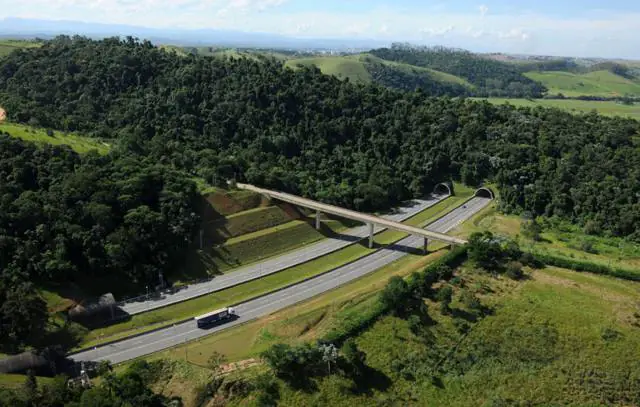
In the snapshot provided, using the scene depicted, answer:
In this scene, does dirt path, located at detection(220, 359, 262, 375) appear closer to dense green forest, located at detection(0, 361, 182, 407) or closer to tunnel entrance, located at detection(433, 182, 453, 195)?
dense green forest, located at detection(0, 361, 182, 407)

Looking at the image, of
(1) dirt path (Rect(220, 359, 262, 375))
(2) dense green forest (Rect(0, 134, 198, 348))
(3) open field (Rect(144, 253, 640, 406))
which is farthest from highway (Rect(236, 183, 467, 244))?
(1) dirt path (Rect(220, 359, 262, 375))

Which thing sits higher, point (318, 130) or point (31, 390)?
point (318, 130)

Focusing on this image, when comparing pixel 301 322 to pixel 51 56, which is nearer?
pixel 301 322

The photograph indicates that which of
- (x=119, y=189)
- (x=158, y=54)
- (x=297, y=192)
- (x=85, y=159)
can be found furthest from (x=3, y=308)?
(x=158, y=54)

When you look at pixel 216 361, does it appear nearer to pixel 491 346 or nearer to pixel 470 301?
pixel 491 346

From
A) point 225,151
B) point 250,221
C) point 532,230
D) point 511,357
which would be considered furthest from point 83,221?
point 532,230

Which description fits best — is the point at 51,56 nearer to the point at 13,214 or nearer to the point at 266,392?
the point at 13,214
